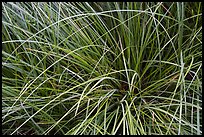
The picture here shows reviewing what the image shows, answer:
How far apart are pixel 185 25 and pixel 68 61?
39 centimetres

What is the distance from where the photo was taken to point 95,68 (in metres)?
1.08

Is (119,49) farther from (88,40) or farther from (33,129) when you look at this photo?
(33,129)

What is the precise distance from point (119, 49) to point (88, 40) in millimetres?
106

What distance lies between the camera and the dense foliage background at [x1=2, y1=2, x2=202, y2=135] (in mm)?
1018

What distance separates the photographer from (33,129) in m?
1.10

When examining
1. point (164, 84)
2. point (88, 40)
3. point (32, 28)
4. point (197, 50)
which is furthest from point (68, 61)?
point (197, 50)

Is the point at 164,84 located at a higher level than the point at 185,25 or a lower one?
lower

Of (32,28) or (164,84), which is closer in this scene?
(164,84)

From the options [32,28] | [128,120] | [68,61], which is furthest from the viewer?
[32,28]

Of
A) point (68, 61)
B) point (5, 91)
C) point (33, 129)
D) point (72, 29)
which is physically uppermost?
point (72, 29)

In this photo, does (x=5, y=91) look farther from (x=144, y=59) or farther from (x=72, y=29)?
(x=144, y=59)

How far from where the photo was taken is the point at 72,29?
1.08 meters

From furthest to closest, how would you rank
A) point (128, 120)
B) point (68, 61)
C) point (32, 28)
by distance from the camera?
point (32, 28), point (68, 61), point (128, 120)

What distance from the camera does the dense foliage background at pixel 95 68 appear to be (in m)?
1.02
